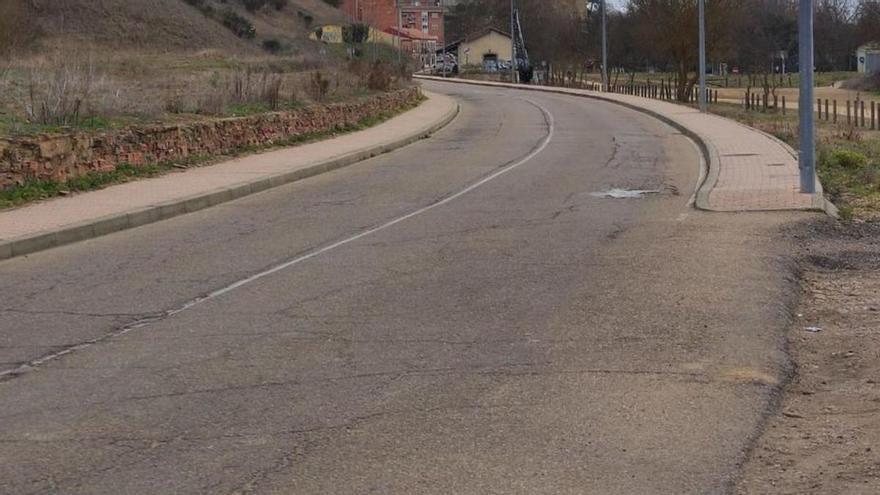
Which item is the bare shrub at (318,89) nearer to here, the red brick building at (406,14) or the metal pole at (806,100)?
the metal pole at (806,100)

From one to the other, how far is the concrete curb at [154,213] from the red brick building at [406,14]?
282 feet

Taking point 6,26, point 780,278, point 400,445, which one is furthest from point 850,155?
point 6,26

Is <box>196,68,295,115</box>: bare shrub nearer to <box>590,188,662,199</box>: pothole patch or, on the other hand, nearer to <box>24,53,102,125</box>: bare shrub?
<box>24,53,102,125</box>: bare shrub

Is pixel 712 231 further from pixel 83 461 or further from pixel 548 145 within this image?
pixel 548 145

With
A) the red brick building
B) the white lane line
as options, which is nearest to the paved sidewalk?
the white lane line

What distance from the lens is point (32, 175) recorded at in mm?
16047

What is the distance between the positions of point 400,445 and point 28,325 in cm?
417

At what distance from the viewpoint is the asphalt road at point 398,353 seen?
5.70 m

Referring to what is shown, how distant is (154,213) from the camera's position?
15.0 m

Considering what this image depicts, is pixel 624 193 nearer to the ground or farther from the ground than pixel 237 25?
nearer to the ground

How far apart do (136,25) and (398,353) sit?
49.4m

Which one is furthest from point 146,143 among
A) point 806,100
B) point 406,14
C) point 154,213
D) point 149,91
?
point 406,14

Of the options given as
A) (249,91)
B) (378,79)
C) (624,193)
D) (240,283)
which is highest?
(378,79)

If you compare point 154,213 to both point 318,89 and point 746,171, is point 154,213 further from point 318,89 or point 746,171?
point 318,89
